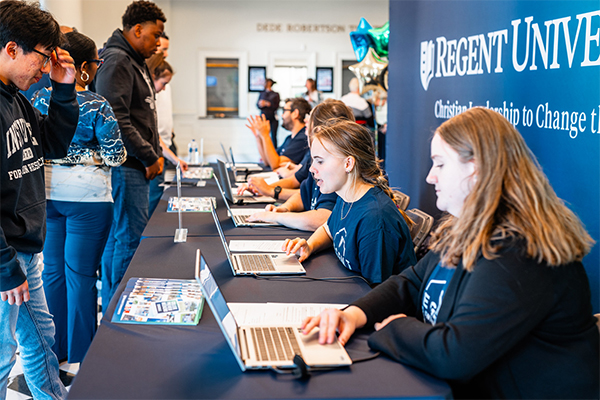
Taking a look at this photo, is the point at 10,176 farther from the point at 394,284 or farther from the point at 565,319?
the point at 565,319

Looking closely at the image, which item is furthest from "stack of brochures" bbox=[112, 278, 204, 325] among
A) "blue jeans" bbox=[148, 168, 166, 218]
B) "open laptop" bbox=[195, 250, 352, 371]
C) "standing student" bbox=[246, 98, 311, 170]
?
"standing student" bbox=[246, 98, 311, 170]

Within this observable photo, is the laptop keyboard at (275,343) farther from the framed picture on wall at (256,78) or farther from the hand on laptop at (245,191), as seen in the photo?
the framed picture on wall at (256,78)

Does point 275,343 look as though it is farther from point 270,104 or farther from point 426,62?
point 270,104

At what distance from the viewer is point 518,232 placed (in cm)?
107

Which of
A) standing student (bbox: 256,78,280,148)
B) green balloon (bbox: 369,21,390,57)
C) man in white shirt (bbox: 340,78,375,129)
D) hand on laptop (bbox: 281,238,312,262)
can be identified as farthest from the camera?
standing student (bbox: 256,78,280,148)

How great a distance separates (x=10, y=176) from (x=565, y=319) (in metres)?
1.46

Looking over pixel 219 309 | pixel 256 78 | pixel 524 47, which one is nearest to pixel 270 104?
pixel 256 78

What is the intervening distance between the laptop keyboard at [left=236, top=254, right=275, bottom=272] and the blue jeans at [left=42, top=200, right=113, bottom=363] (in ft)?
2.57

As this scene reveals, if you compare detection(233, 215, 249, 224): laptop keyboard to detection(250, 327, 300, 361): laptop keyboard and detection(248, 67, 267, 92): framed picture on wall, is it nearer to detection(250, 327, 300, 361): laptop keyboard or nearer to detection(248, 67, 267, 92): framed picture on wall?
detection(250, 327, 300, 361): laptop keyboard

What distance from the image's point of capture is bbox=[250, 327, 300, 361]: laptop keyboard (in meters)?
1.15

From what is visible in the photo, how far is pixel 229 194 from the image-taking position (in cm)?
302

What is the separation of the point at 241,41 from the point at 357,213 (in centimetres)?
1029

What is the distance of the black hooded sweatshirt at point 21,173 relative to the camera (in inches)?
57.0

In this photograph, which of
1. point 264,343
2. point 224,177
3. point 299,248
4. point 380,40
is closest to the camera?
point 264,343
